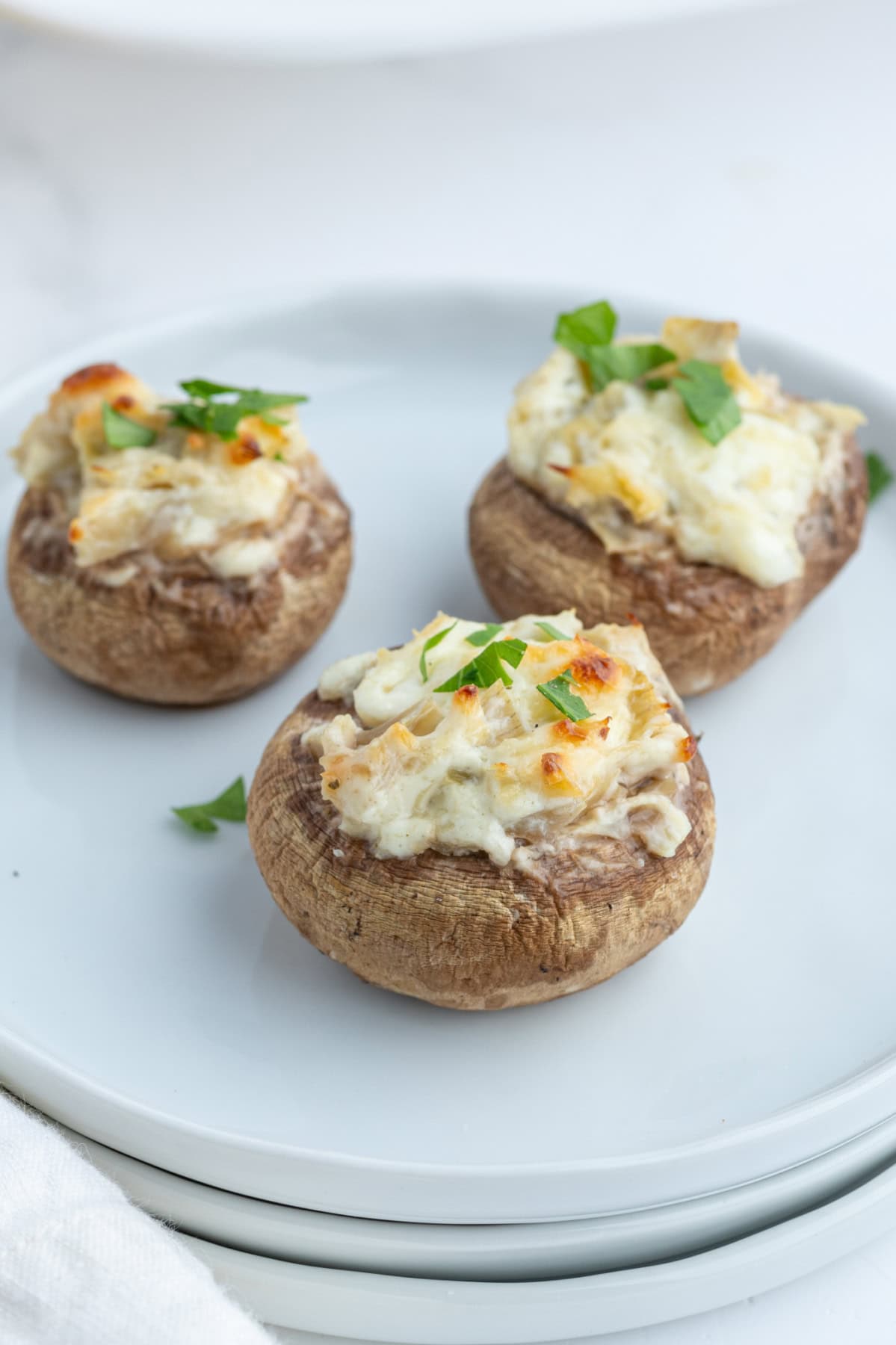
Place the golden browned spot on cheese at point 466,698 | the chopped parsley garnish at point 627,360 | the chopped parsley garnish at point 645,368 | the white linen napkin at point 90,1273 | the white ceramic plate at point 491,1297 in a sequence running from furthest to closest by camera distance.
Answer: the chopped parsley garnish at point 627,360 < the chopped parsley garnish at point 645,368 < the golden browned spot on cheese at point 466,698 < the white ceramic plate at point 491,1297 < the white linen napkin at point 90,1273

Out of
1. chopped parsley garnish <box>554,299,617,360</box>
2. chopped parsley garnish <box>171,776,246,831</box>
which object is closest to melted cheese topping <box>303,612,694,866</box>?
Answer: chopped parsley garnish <box>171,776,246,831</box>

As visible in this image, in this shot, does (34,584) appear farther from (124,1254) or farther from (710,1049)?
(710,1049)

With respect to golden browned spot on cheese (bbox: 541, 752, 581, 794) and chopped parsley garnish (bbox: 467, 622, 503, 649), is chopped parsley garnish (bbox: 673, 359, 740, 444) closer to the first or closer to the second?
chopped parsley garnish (bbox: 467, 622, 503, 649)

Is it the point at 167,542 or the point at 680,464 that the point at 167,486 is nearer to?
the point at 167,542

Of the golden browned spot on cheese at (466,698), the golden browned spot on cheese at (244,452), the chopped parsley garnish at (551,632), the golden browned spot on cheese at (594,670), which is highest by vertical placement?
the golden browned spot on cheese at (594,670)

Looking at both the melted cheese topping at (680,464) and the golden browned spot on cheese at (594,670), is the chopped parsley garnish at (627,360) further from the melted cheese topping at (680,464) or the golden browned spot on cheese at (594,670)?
the golden browned spot on cheese at (594,670)

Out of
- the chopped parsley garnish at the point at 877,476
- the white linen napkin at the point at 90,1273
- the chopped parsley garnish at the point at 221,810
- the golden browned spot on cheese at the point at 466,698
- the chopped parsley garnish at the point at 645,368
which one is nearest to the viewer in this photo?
the white linen napkin at the point at 90,1273

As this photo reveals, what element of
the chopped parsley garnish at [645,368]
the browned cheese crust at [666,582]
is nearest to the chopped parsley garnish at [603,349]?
the chopped parsley garnish at [645,368]
